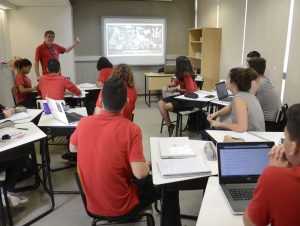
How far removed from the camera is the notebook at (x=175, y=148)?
6.45 feet

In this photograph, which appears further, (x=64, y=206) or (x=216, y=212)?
(x=64, y=206)

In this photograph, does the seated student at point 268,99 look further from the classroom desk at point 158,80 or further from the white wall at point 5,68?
the white wall at point 5,68

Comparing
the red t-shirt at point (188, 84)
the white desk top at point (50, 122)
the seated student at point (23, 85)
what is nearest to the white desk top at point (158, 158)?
the white desk top at point (50, 122)

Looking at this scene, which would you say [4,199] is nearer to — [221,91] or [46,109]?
[46,109]

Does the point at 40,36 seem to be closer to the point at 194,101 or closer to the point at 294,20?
the point at 194,101

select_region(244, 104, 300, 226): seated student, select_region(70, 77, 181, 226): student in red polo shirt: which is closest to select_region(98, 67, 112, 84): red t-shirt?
select_region(70, 77, 181, 226): student in red polo shirt

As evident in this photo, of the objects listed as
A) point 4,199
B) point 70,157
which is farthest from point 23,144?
point 70,157

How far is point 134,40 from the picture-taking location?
7.80m

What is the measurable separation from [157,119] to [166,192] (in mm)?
3909

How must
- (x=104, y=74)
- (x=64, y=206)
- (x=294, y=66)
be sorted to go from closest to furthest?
(x=64, y=206), (x=294, y=66), (x=104, y=74)

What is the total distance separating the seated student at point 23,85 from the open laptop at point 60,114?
65.5 inches

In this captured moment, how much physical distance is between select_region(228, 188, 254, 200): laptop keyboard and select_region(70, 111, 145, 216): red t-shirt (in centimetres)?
53

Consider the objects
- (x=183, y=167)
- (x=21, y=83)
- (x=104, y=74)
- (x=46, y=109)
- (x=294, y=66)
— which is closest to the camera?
(x=183, y=167)

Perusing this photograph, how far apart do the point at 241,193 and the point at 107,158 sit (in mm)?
761
